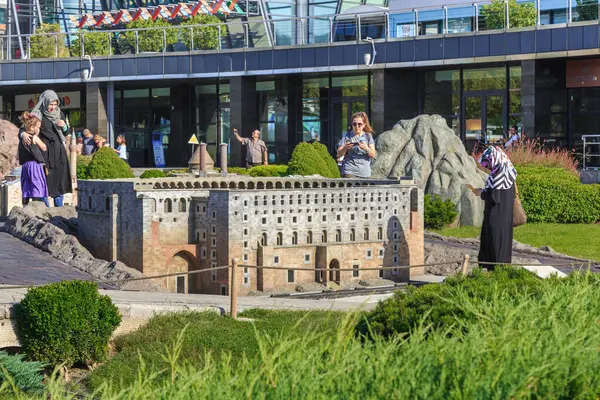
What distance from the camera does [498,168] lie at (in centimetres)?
1625

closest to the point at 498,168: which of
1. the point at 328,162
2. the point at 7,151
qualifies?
the point at 328,162

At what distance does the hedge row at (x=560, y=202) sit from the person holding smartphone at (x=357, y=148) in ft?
23.3

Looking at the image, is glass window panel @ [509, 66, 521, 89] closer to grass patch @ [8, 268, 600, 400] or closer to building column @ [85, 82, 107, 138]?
building column @ [85, 82, 107, 138]

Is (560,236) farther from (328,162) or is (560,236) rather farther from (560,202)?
(328,162)

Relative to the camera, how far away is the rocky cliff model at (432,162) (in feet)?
88.8

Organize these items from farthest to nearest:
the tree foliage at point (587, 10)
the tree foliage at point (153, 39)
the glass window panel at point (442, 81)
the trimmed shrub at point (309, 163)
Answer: the tree foliage at point (153, 39) < the glass window panel at point (442, 81) < the tree foliage at point (587, 10) < the trimmed shrub at point (309, 163)

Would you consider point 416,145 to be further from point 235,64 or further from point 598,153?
point 235,64

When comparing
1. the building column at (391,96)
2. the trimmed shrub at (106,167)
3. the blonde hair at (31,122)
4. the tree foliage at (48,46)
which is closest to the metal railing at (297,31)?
the tree foliage at (48,46)

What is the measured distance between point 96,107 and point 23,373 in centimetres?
4033

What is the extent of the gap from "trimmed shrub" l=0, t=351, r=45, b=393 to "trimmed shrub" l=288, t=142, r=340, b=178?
15190 millimetres

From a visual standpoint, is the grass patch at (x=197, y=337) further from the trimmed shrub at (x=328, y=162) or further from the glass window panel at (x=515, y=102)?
the glass window panel at (x=515, y=102)

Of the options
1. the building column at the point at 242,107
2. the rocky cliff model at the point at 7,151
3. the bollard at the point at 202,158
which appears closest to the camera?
the bollard at the point at 202,158

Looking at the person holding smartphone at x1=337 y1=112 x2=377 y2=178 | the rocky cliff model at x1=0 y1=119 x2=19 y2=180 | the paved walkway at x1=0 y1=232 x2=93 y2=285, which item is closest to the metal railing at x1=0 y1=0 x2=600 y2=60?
the rocky cliff model at x1=0 y1=119 x2=19 y2=180

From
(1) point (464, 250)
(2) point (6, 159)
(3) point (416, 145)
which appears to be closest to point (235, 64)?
(2) point (6, 159)
